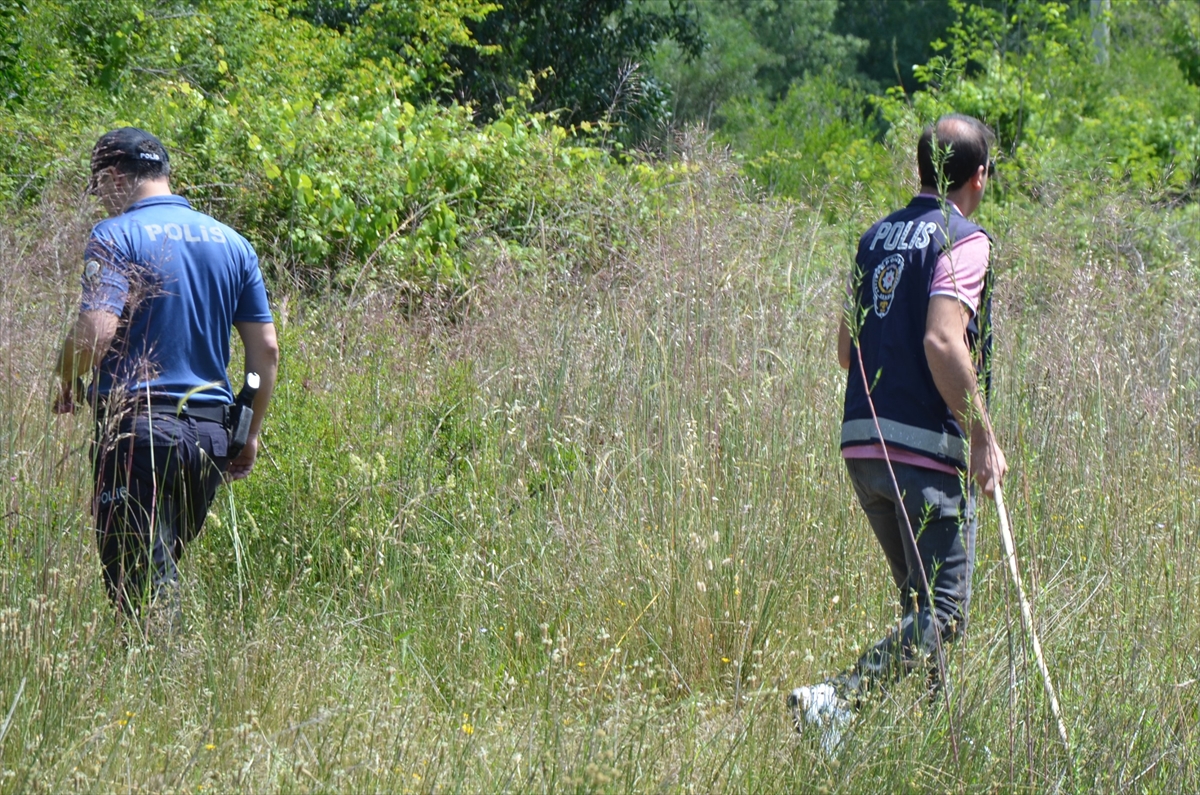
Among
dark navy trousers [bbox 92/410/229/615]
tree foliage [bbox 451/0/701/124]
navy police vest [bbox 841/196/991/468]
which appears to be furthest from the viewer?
tree foliage [bbox 451/0/701/124]

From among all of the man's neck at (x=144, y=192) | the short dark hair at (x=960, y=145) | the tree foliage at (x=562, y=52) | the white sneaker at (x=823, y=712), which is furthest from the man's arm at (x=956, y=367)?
the tree foliage at (x=562, y=52)

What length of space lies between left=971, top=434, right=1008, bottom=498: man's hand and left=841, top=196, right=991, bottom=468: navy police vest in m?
0.15

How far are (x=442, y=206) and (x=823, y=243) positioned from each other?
241cm

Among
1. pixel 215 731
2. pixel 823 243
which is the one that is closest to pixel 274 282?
pixel 823 243

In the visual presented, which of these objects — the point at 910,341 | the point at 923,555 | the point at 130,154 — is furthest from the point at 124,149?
the point at 923,555

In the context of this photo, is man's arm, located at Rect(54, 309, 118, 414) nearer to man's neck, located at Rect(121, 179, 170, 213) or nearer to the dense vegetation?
the dense vegetation

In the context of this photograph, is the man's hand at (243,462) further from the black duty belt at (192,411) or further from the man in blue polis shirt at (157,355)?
the black duty belt at (192,411)

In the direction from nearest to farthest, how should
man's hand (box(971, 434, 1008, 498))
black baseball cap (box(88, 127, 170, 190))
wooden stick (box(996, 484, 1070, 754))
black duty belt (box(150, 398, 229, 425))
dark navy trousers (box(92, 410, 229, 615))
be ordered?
1. wooden stick (box(996, 484, 1070, 754))
2. man's hand (box(971, 434, 1008, 498))
3. dark navy trousers (box(92, 410, 229, 615))
4. black duty belt (box(150, 398, 229, 425))
5. black baseball cap (box(88, 127, 170, 190))

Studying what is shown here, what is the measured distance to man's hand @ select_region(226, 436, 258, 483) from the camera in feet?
12.8

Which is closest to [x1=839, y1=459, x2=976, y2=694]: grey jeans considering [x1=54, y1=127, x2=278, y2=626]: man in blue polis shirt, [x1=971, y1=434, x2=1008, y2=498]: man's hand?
[x1=971, y1=434, x2=1008, y2=498]: man's hand

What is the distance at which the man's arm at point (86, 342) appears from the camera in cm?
334

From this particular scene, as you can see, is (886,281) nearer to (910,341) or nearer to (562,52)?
(910,341)

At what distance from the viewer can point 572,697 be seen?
323 cm

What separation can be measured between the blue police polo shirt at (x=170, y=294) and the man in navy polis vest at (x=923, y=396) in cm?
187
